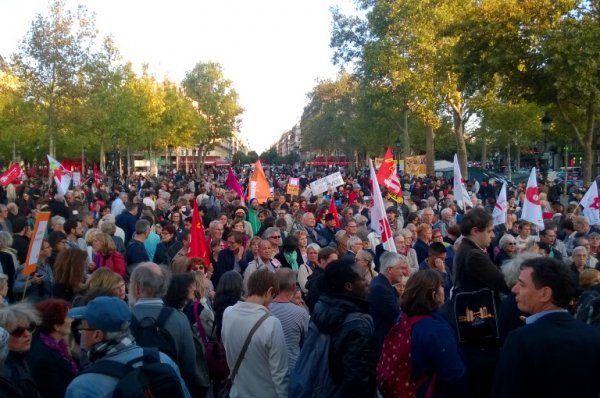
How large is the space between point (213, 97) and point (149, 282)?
8020 centimetres

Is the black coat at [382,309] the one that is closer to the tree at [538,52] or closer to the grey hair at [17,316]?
the grey hair at [17,316]

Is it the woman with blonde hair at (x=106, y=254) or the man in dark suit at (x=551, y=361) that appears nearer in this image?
the man in dark suit at (x=551, y=361)

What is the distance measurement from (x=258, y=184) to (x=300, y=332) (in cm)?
1156

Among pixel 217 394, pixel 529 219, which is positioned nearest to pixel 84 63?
pixel 529 219

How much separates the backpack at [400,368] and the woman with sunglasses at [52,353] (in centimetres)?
199

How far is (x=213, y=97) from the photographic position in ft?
272

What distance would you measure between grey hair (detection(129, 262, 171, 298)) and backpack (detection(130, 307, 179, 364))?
0.58ft

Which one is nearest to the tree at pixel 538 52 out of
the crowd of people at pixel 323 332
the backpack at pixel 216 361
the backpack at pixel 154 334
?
the crowd of people at pixel 323 332

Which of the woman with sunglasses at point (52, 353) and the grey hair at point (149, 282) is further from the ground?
the grey hair at point (149, 282)

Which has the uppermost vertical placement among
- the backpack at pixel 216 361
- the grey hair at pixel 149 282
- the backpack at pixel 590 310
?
the grey hair at pixel 149 282

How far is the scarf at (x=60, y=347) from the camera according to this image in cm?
414

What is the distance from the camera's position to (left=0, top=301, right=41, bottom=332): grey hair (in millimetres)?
3842

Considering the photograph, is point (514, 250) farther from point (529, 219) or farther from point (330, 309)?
point (330, 309)

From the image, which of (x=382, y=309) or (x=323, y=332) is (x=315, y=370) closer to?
(x=323, y=332)
